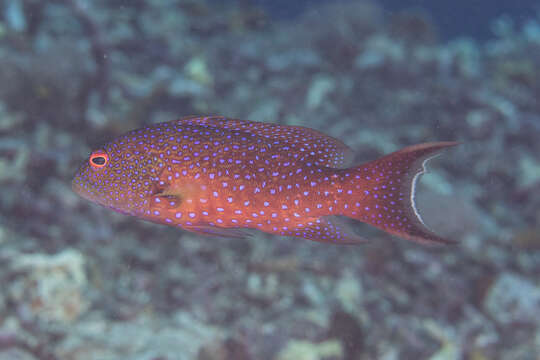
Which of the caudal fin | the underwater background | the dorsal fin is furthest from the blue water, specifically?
the caudal fin

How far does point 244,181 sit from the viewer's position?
2527mm

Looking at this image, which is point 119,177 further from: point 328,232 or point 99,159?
point 328,232

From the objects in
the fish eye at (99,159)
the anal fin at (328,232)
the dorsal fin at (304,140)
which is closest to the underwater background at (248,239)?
the anal fin at (328,232)

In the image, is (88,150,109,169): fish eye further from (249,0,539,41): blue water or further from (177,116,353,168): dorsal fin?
(249,0,539,41): blue water

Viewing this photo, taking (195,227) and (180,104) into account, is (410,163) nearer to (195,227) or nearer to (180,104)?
(195,227)

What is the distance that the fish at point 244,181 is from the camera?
2.50 m

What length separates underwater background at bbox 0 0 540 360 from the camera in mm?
4445

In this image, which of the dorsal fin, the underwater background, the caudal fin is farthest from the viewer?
the underwater background

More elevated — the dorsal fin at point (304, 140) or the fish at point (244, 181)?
the dorsal fin at point (304, 140)

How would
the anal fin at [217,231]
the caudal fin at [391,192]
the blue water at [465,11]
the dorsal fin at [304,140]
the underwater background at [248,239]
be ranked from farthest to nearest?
1. the blue water at [465,11]
2. the underwater background at [248,239]
3. the dorsal fin at [304,140]
4. the anal fin at [217,231]
5. the caudal fin at [391,192]

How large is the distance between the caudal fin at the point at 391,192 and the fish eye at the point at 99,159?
5.19 ft

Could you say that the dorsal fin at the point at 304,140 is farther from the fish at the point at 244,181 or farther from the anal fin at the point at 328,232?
the anal fin at the point at 328,232

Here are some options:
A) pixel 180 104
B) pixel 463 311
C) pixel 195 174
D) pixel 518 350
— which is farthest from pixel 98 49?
pixel 518 350

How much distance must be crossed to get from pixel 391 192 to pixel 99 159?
6.24 feet
